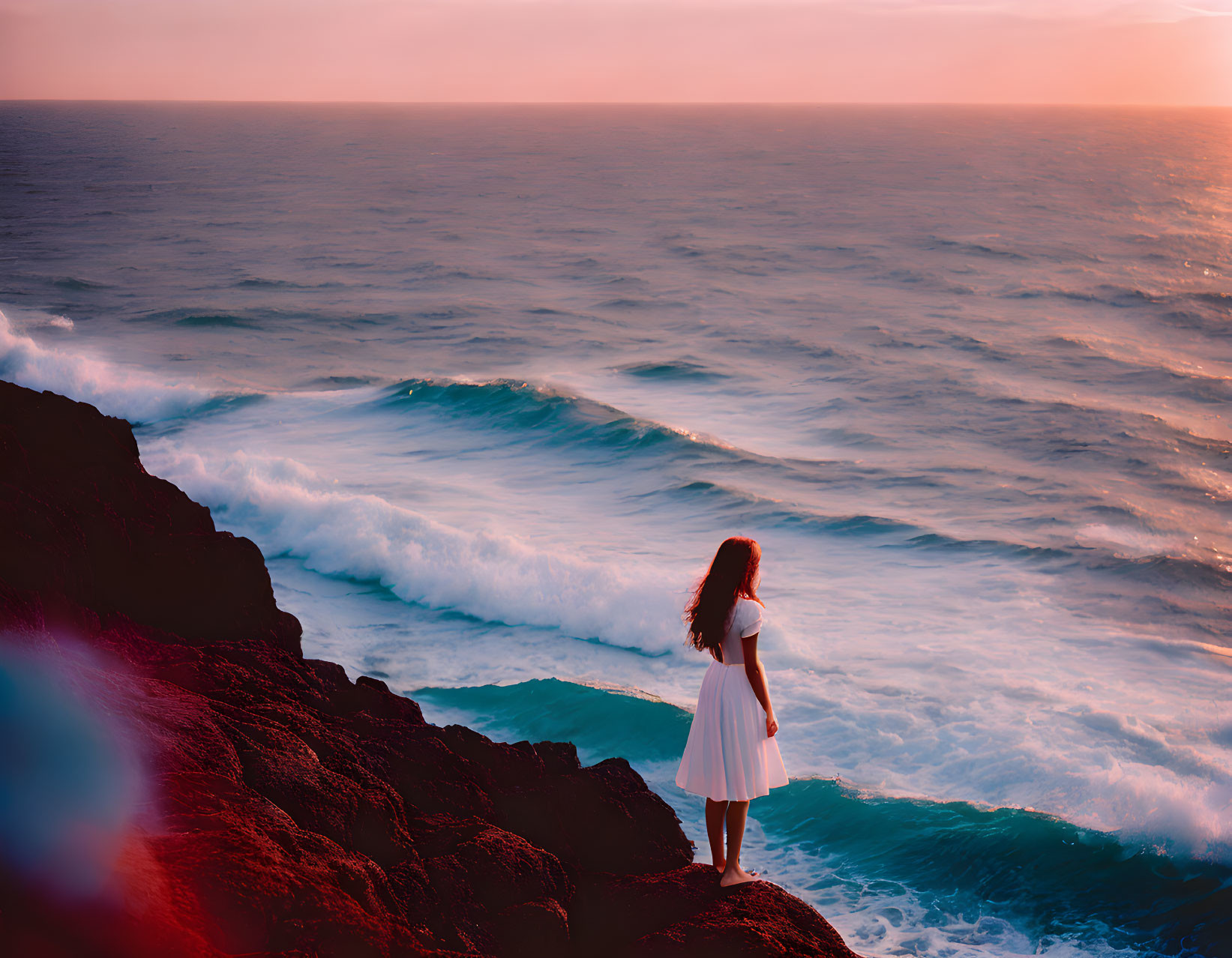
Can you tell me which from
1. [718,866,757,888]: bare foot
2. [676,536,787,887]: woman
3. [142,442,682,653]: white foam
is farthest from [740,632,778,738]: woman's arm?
[142,442,682,653]: white foam

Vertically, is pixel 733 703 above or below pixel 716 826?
above

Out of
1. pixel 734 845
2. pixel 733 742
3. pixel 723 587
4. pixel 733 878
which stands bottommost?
pixel 733 878

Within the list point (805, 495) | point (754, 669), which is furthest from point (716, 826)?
point (805, 495)

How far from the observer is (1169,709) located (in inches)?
320

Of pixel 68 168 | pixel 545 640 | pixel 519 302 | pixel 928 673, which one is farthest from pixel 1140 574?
pixel 68 168

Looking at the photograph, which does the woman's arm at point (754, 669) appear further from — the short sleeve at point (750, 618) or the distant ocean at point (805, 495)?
the distant ocean at point (805, 495)

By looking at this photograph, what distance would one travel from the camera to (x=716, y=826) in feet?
13.9

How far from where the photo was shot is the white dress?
408 centimetres

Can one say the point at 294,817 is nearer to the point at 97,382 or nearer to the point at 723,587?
the point at 723,587

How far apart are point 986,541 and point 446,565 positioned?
7080 millimetres

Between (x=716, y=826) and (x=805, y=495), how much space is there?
9.99m

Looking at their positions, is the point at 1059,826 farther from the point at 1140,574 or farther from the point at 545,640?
the point at 1140,574

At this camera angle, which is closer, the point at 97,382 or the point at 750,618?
the point at 750,618

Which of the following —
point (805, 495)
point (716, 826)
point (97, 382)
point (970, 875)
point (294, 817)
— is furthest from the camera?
point (97, 382)
